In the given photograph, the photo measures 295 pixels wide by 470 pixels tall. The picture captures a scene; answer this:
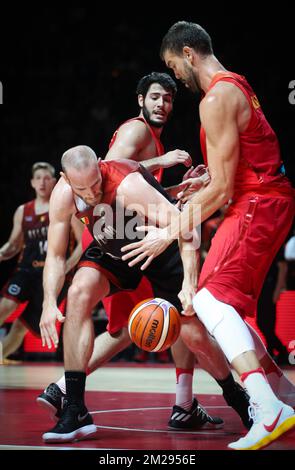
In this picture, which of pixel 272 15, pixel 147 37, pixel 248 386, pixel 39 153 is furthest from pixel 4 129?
pixel 248 386

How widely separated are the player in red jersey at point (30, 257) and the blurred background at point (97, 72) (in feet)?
12.0

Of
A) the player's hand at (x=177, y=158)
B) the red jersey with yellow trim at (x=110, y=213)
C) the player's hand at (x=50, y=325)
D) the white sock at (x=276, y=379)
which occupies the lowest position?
the white sock at (x=276, y=379)

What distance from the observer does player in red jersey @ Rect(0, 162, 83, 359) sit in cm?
730

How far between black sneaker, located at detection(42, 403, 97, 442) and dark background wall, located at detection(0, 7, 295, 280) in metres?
7.43

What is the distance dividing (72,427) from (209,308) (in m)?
0.80

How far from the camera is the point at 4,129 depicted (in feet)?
40.0

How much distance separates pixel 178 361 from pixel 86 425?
2.54ft

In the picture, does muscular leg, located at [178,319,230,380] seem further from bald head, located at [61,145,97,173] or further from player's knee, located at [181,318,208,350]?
bald head, located at [61,145,97,173]

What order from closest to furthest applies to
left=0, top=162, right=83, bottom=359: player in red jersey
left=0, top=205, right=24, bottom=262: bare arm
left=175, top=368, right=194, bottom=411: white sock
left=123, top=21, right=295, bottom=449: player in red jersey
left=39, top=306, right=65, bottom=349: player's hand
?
left=123, top=21, right=295, bottom=449: player in red jersey < left=39, top=306, right=65, bottom=349: player's hand < left=175, top=368, right=194, bottom=411: white sock < left=0, top=162, right=83, bottom=359: player in red jersey < left=0, top=205, right=24, bottom=262: bare arm

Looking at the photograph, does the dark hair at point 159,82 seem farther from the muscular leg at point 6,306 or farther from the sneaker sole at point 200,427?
the muscular leg at point 6,306

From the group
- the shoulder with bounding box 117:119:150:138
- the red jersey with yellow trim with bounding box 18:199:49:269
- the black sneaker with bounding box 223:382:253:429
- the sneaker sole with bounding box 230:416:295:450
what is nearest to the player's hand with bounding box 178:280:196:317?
the black sneaker with bounding box 223:382:253:429

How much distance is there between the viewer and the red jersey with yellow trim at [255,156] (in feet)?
10.2

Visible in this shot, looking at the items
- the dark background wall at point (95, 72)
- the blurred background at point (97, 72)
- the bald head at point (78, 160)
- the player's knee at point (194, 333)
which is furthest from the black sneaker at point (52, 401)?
the blurred background at point (97, 72)

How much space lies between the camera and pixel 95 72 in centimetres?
1217
